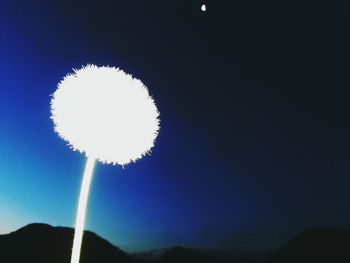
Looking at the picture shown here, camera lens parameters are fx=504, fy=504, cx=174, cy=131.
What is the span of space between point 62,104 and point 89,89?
133cm

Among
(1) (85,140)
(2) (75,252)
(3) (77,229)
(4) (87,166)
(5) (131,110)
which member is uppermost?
(5) (131,110)

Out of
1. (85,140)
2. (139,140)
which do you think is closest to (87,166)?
(85,140)

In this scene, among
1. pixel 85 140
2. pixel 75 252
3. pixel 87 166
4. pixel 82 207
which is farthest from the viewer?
pixel 85 140

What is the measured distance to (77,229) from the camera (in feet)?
52.1

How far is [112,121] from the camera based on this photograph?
67.9 ft

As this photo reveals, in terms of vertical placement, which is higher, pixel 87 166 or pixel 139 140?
pixel 139 140

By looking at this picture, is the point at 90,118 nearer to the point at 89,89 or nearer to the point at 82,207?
the point at 89,89

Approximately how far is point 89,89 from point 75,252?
30.2 ft

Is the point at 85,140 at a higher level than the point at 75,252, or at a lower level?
higher

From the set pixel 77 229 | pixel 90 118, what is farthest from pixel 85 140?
pixel 77 229

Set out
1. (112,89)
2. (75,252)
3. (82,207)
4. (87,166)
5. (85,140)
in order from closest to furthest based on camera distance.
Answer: (75,252) → (82,207) → (87,166) → (85,140) → (112,89)

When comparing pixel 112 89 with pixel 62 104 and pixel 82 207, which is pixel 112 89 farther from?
pixel 82 207

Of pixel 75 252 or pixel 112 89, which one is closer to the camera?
pixel 75 252

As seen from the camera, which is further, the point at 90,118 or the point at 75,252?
the point at 90,118
